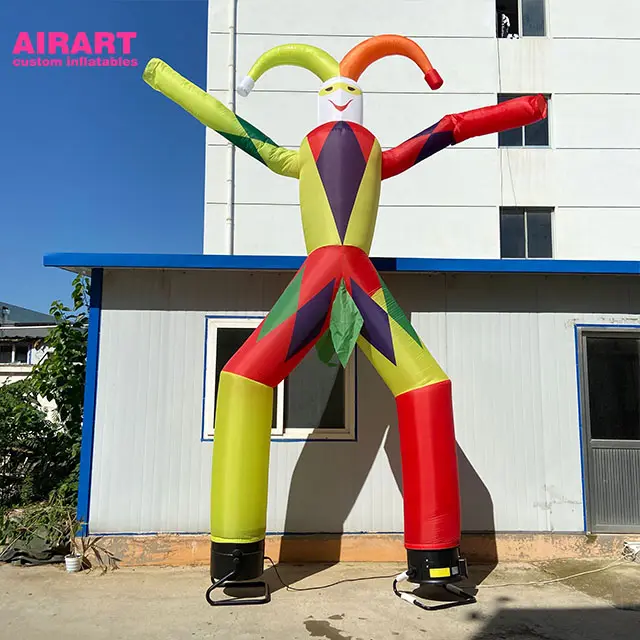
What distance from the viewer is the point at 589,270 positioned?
6.10m

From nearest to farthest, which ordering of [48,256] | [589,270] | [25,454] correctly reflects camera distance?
[48,256]
[589,270]
[25,454]

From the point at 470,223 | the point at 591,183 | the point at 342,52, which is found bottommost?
the point at 470,223

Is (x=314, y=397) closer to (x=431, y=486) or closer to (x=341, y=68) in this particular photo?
(x=431, y=486)

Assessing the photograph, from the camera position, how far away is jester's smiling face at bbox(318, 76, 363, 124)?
204 inches

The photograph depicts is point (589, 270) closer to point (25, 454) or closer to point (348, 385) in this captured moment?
point (348, 385)

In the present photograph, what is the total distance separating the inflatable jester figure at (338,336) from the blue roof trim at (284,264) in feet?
3.12

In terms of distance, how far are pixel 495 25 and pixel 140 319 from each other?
11451 millimetres

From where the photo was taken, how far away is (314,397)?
6188 mm

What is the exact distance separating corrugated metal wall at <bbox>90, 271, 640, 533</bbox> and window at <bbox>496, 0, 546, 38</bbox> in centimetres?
961

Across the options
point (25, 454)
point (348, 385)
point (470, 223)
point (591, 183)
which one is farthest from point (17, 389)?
point (591, 183)

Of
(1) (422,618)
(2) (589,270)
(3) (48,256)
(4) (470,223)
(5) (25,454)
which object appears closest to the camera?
(1) (422,618)

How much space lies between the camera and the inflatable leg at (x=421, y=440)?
4.55m

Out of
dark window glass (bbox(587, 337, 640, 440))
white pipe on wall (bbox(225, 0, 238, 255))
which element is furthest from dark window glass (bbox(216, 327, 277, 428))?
white pipe on wall (bbox(225, 0, 238, 255))

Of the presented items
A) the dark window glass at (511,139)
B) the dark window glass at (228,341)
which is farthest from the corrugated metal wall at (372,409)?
the dark window glass at (511,139)
